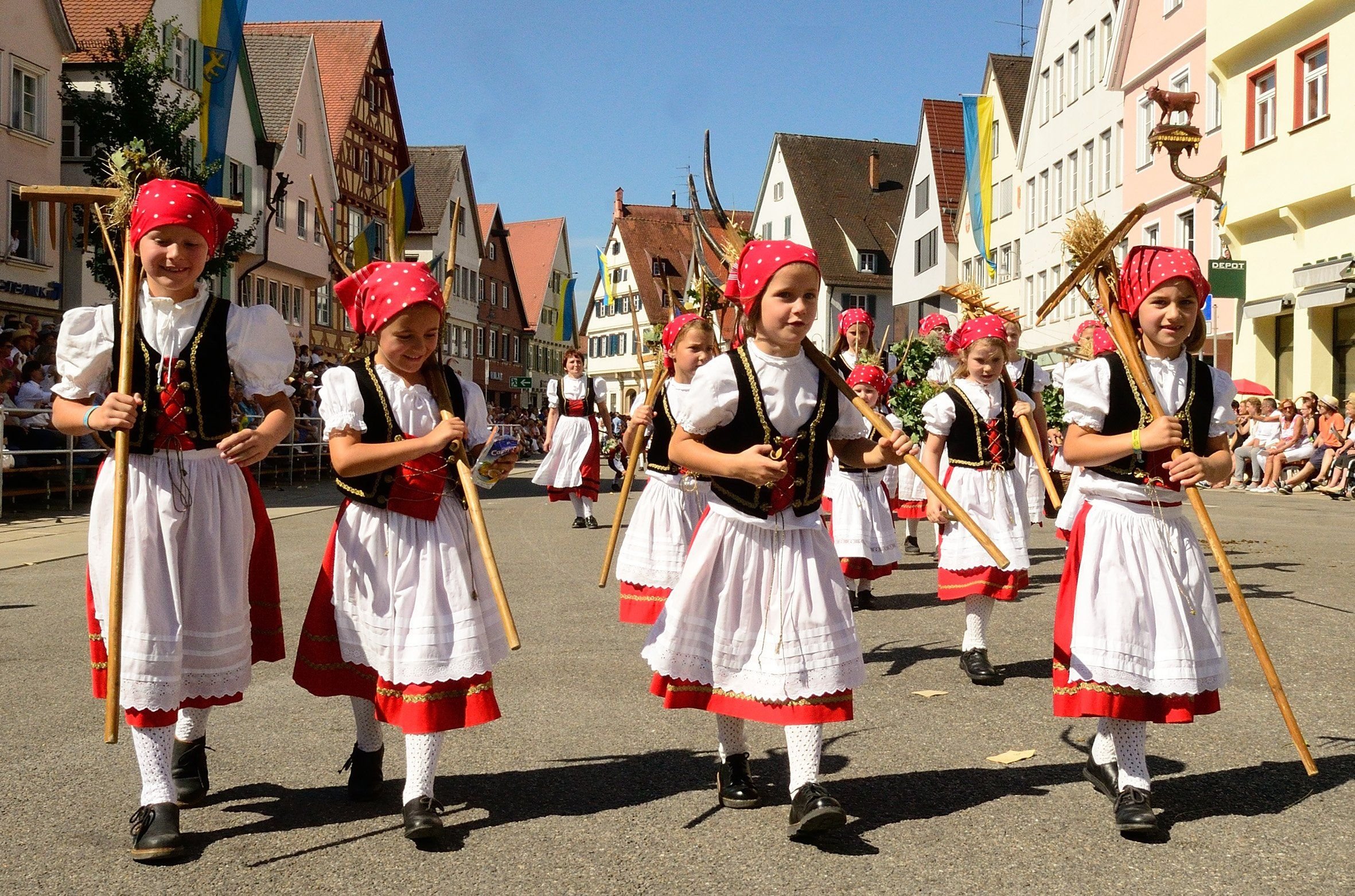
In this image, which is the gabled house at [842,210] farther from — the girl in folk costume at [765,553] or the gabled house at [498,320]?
the girl in folk costume at [765,553]

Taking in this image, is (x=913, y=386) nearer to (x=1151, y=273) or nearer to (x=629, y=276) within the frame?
(x=1151, y=273)

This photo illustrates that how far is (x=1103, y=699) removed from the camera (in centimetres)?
471

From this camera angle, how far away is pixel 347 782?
5.02 meters

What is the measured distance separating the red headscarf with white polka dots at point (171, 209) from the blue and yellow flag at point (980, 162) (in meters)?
42.4

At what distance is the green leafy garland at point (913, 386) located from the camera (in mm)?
15398

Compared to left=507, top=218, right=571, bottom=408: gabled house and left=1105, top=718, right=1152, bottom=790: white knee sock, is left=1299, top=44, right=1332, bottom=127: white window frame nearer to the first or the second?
left=1105, top=718, right=1152, bottom=790: white knee sock

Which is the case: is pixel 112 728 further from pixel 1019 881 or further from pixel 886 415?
pixel 886 415

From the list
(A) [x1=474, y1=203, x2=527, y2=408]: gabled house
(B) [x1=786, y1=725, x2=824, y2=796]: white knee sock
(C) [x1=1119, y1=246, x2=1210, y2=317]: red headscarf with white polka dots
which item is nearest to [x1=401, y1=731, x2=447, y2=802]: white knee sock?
(B) [x1=786, y1=725, x2=824, y2=796]: white knee sock

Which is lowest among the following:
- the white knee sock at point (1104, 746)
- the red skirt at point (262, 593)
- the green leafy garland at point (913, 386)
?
the white knee sock at point (1104, 746)

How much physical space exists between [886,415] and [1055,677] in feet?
23.1

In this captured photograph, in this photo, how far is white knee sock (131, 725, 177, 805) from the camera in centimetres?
435

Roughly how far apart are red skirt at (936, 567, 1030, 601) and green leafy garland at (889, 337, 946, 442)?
313 inches

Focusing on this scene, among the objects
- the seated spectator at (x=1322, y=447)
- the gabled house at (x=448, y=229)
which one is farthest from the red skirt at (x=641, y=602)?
the gabled house at (x=448, y=229)

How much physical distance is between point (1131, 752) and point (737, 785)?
1345 mm
